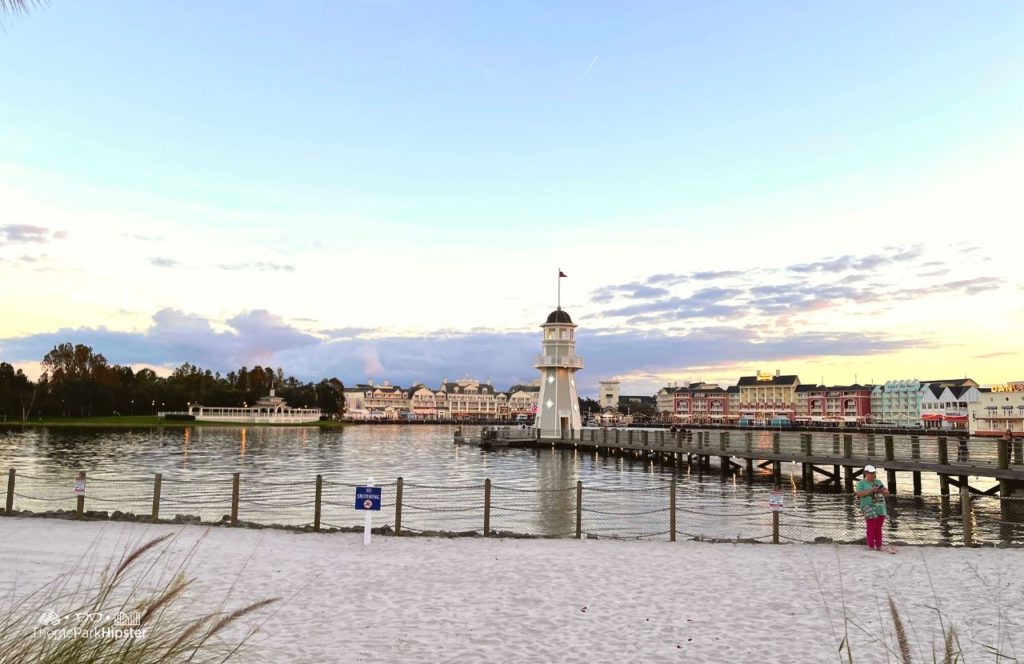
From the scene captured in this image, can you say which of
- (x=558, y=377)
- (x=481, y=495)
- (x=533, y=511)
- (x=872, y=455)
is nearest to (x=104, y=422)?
(x=558, y=377)

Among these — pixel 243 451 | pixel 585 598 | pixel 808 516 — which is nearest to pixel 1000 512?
pixel 808 516

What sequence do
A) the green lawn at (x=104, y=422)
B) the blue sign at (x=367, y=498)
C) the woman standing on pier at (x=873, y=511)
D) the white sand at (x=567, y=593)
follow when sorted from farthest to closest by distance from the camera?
the green lawn at (x=104, y=422)
the woman standing on pier at (x=873, y=511)
the blue sign at (x=367, y=498)
the white sand at (x=567, y=593)

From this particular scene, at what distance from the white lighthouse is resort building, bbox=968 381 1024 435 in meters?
63.8

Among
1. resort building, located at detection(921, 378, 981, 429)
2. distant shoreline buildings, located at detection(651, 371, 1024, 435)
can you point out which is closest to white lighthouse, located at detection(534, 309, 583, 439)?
distant shoreline buildings, located at detection(651, 371, 1024, 435)

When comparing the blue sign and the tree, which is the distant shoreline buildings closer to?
the blue sign

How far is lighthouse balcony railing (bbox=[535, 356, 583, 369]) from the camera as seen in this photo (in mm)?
66938

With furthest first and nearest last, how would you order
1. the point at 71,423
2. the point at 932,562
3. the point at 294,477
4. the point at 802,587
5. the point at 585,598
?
the point at 71,423 → the point at 294,477 → the point at 932,562 → the point at 802,587 → the point at 585,598

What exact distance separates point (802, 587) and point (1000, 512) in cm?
2467

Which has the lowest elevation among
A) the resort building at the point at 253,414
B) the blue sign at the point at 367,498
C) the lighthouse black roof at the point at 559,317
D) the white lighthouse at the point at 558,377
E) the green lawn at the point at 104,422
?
the green lawn at the point at 104,422

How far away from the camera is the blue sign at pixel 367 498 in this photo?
14.6 metres

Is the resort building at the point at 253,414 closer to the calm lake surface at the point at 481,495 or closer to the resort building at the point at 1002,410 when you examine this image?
the calm lake surface at the point at 481,495

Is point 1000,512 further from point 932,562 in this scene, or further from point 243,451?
point 243,451

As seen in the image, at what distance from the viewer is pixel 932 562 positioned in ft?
44.9

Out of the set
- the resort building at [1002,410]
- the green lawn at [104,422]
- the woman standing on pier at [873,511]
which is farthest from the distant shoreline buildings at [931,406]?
the green lawn at [104,422]
